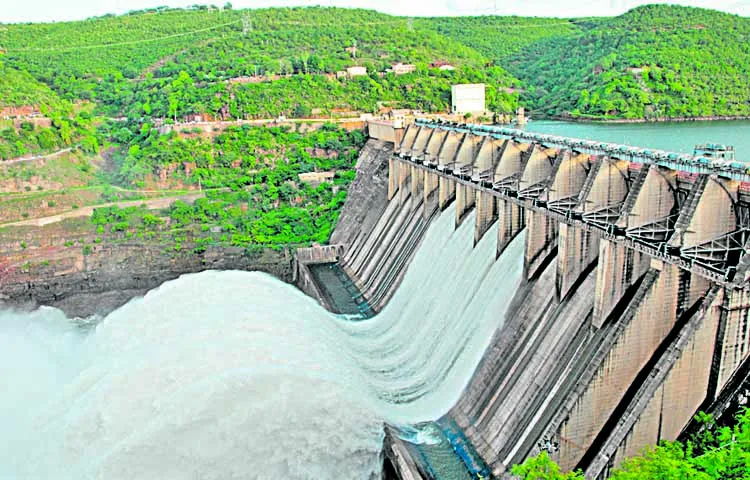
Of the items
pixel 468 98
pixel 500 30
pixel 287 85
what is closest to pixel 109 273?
pixel 287 85

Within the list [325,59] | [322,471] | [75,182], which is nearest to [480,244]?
[322,471]

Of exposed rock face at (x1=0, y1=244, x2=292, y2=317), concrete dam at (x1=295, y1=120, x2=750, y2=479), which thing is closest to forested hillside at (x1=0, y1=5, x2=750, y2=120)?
exposed rock face at (x1=0, y1=244, x2=292, y2=317)

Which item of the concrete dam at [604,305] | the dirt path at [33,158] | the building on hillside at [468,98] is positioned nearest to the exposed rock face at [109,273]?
the dirt path at [33,158]

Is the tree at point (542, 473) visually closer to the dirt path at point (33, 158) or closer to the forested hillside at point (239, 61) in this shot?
the forested hillside at point (239, 61)

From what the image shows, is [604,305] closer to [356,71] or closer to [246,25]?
[356,71]

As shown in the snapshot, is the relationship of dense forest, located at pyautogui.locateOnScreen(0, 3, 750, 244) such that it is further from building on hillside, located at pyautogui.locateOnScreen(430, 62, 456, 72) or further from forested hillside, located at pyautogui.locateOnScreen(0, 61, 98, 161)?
building on hillside, located at pyautogui.locateOnScreen(430, 62, 456, 72)
